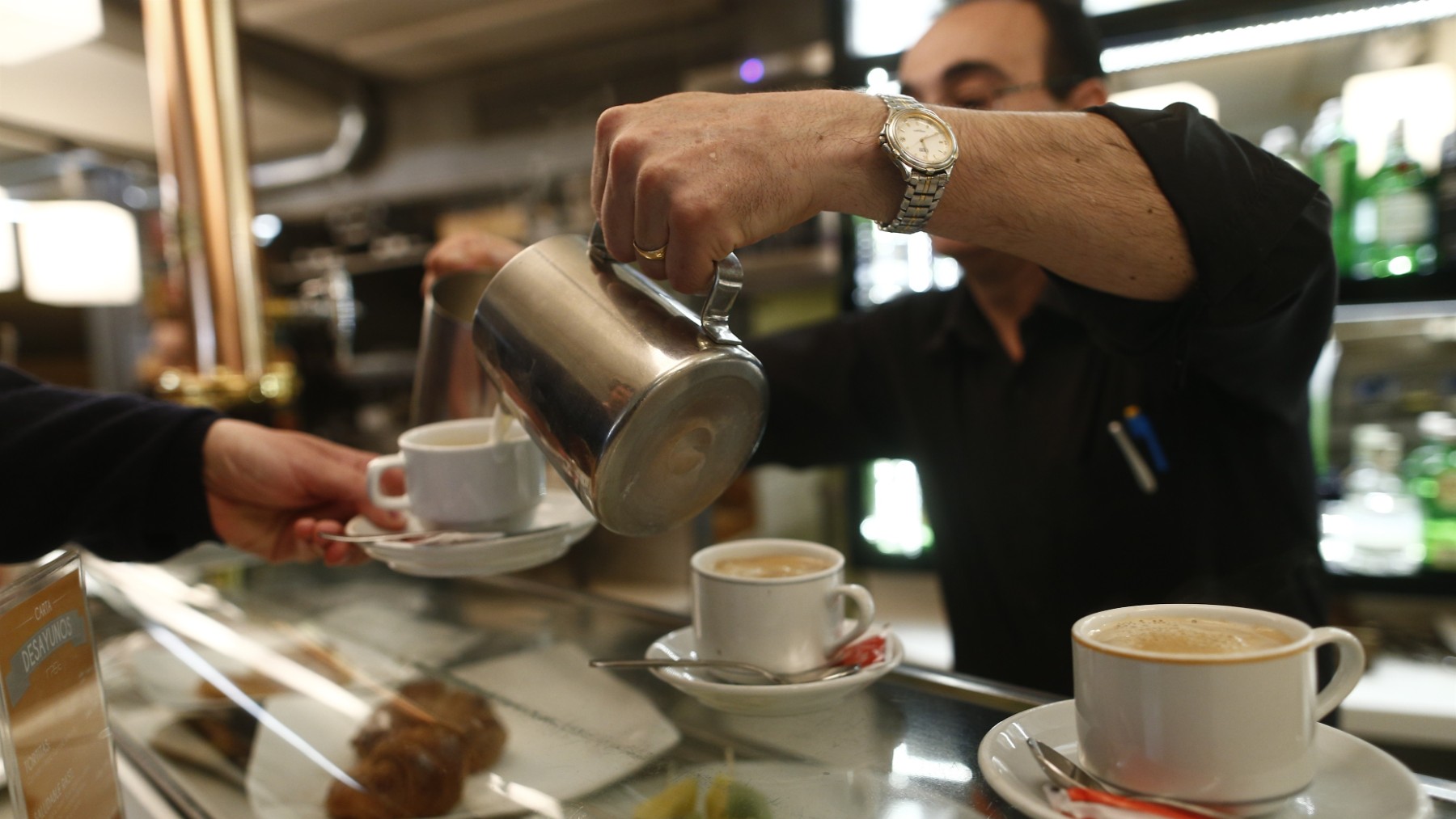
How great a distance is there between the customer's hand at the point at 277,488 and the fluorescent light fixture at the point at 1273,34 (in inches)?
65.1

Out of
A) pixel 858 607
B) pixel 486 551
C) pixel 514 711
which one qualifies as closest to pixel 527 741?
pixel 514 711

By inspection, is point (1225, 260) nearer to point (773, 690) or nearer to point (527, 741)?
point (773, 690)

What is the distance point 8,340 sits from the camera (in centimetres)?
581

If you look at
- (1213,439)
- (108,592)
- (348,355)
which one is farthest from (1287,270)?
(348,355)

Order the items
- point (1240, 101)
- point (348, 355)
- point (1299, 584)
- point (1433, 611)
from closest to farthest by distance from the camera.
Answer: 1. point (1299, 584)
2. point (1433, 611)
3. point (1240, 101)
4. point (348, 355)

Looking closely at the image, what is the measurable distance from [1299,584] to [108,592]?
65.9 inches

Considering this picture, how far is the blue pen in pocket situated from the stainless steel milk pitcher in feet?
2.54

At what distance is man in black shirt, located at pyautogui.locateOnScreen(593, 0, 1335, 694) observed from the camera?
0.66 m

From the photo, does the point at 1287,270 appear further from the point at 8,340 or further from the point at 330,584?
the point at 8,340

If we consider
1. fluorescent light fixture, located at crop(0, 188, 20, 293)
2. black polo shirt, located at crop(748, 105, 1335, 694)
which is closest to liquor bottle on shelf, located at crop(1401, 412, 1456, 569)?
black polo shirt, located at crop(748, 105, 1335, 694)

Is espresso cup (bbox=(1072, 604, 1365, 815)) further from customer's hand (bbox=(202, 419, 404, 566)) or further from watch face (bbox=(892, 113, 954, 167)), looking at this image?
customer's hand (bbox=(202, 419, 404, 566))

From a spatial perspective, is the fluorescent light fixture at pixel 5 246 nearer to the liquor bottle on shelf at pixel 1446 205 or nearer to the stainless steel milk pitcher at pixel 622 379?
the stainless steel milk pitcher at pixel 622 379

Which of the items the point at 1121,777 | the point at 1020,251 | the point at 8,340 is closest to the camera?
the point at 1121,777

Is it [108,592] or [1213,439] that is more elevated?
[1213,439]
